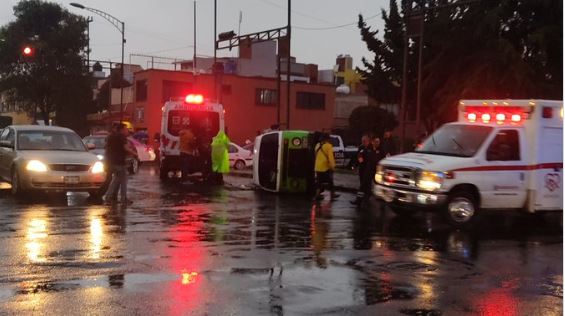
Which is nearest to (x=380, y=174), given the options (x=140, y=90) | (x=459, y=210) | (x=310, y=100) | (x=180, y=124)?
(x=459, y=210)

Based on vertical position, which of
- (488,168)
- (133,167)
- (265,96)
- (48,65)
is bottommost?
(133,167)

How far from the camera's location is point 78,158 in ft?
47.2

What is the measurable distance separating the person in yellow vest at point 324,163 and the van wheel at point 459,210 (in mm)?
4536

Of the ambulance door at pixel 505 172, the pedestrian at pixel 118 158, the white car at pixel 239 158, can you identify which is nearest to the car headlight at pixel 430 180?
the ambulance door at pixel 505 172

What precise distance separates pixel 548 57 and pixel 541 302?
60.5ft

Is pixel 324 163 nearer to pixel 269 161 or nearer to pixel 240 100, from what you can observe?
pixel 269 161

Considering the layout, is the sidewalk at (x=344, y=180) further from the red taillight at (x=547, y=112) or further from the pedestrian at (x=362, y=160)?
the red taillight at (x=547, y=112)

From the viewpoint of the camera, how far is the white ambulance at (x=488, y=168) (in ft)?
38.4

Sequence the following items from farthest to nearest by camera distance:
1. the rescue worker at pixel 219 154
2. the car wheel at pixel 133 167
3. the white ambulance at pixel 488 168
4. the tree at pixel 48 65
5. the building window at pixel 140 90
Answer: the tree at pixel 48 65, the building window at pixel 140 90, the car wheel at pixel 133 167, the rescue worker at pixel 219 154, the white ambulance at pixel 488 168

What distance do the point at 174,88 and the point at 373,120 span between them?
13.8 metres

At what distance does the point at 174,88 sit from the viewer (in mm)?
46156

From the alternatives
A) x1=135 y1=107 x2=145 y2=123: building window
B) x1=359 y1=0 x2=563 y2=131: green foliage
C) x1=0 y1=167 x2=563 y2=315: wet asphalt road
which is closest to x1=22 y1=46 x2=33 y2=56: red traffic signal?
x1=0 y1=167 x2=563 y2=315: wet asphalt road

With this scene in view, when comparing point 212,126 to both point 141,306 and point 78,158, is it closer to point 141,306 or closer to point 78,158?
point 78,158

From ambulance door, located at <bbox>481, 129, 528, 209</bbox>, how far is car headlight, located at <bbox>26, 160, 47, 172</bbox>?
28.7ft
